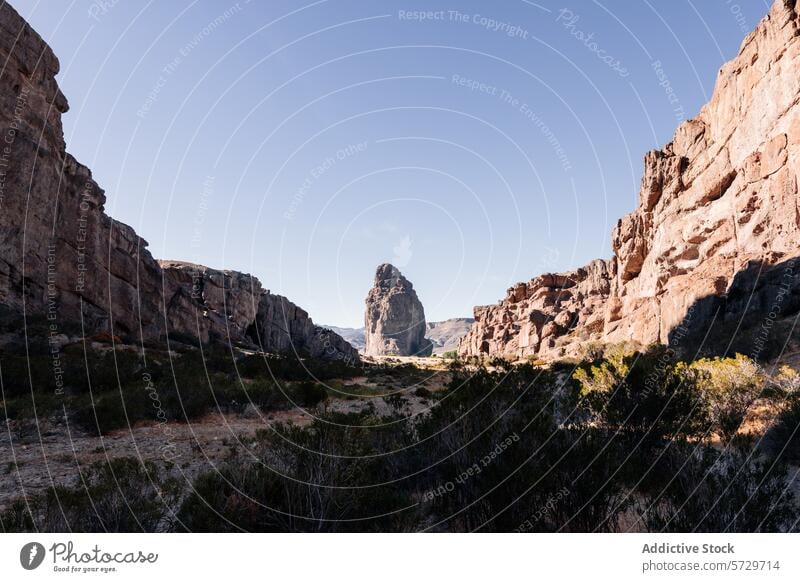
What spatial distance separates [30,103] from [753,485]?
1594 inches

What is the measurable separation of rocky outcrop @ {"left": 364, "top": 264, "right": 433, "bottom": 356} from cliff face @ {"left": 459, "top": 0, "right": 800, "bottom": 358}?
117 m

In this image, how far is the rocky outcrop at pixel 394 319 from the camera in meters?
172

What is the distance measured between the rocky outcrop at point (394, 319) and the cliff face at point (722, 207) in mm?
116977

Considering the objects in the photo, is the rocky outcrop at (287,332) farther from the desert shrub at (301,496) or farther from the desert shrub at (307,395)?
the desert shrub at (301,496)

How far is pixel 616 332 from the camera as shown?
45.2 metres

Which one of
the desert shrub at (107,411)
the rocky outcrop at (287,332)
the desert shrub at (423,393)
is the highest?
the rocky outcrop at (287,332)

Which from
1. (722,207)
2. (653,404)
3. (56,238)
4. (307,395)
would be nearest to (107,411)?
(307,395)

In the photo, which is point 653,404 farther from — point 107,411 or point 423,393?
point 107,411

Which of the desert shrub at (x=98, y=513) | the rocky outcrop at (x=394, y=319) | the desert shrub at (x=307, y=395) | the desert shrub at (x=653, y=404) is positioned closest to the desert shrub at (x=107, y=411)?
the desert shrub at (x=307, y=395)

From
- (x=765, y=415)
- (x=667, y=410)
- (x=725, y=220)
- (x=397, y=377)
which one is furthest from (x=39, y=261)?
(x=725, y=220)

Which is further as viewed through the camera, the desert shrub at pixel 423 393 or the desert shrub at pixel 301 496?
the desert shrub at pixel 423 393

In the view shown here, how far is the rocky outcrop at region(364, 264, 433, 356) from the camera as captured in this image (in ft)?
563

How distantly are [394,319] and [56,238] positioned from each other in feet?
497

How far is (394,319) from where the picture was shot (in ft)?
577
